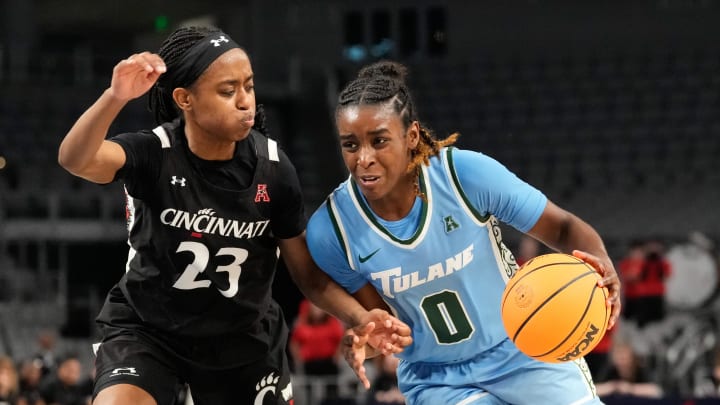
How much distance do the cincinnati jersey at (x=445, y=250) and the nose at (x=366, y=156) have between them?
320 mm

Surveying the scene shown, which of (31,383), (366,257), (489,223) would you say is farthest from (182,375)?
(31,383)

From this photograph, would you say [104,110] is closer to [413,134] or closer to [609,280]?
[413,134]

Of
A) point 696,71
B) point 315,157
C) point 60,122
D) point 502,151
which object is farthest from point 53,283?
point 696,71

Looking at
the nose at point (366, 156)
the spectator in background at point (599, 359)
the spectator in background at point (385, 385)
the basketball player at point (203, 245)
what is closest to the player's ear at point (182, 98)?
the basketball player at point (203, 245)

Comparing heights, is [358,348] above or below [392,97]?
below

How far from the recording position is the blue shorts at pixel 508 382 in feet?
14.1

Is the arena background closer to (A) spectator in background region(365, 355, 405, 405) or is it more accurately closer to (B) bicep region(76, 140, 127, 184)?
(A) spectator in background region(365, 355, 405, 405)

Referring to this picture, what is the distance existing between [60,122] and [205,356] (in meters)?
12.1

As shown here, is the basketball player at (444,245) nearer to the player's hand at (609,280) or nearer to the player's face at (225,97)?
the player's hand at (609,280)

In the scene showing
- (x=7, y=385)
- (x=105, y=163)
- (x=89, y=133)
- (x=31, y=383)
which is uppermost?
(x=89, y=133)

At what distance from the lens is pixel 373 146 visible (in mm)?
4223

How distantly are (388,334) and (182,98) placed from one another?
1.24 metres

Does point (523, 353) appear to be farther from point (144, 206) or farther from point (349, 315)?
point (144, 206)

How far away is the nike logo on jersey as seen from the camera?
434 centimetres
